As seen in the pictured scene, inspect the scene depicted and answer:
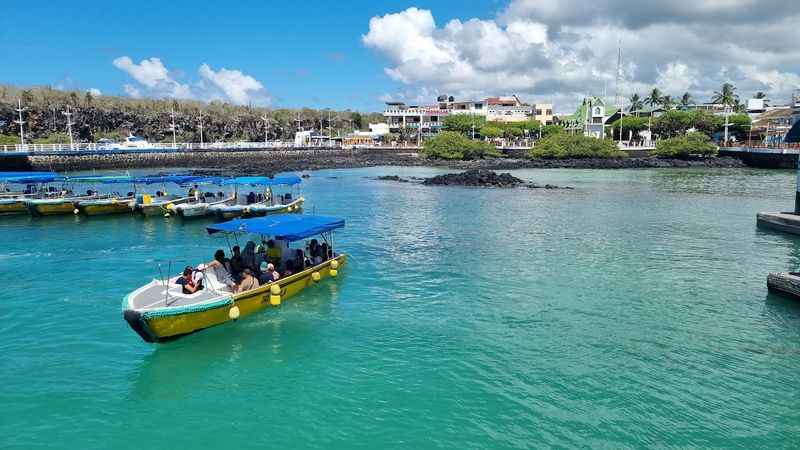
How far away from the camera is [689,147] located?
97.1 meters

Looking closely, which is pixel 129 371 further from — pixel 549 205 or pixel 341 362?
pixel 549 205

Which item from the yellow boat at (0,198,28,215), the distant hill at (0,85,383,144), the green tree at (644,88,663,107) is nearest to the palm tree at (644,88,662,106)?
the green tree at (644,88,663,107)

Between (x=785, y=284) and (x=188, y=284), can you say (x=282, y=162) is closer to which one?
(x=188, y=284)

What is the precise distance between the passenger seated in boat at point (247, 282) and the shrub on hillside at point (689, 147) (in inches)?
3836

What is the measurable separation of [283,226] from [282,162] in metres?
80.8

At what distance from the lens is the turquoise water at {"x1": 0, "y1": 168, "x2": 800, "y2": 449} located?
37.9 ft

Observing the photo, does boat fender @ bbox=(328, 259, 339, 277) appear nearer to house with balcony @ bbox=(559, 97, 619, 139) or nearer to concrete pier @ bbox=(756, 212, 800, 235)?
concrete pier @ bbox=(756, 212, 800, 235)

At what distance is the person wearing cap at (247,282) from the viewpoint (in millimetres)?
16913

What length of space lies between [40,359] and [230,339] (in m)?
4.87

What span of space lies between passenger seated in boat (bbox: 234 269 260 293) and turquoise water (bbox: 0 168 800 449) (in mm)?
1020

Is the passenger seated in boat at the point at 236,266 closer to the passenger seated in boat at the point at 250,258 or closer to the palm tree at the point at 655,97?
the passenger seated in boat at the point at 250,258

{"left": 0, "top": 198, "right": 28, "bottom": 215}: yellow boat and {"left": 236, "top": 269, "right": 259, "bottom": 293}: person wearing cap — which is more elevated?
{"left": 0, "top": 198, "right": 28, "bottom": 215}: yellow boat

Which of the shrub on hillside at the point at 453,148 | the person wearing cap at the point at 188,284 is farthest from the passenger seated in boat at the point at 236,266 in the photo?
the shrub on hillside at the point at 453,148

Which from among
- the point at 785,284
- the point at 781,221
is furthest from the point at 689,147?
the point at 785,284
